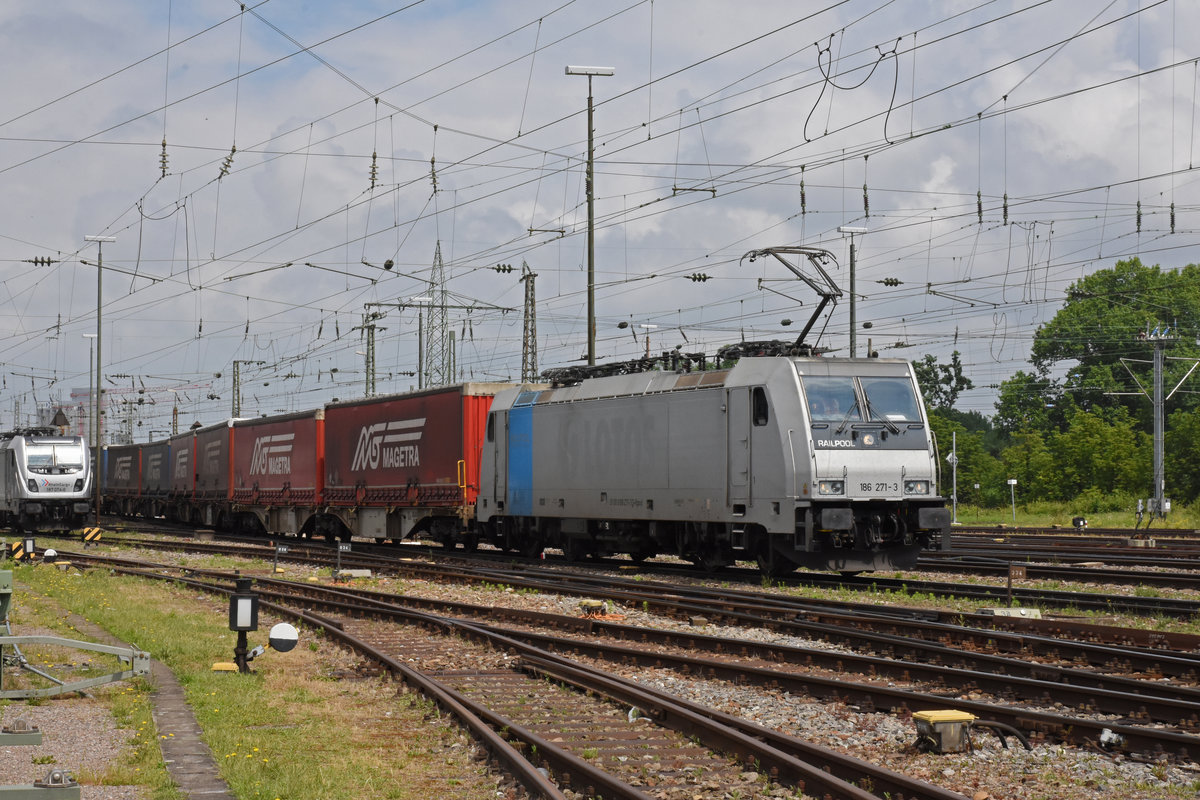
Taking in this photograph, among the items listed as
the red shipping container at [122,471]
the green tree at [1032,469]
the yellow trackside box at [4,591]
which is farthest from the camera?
the green tree at [1032,469]

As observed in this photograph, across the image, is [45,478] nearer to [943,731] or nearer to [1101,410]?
[943,731]

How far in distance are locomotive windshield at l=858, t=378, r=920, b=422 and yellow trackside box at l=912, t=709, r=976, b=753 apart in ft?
37.3

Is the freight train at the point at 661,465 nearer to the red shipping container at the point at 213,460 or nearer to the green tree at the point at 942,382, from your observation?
the red shipping container at the point at 213,460

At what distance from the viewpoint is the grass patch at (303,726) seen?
24.6 feet

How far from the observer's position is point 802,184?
27828mm

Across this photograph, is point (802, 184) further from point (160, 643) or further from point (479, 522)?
point (160, 643)

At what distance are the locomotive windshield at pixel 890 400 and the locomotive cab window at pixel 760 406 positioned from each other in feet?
5.06

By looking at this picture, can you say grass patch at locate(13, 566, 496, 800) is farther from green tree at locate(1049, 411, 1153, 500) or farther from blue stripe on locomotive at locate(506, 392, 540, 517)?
green tree at locate(1049, 411, 1153, 500)

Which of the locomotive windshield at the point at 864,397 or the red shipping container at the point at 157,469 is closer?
the locomotive windshield at the point at 864,397

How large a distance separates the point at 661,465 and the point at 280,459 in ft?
65.5

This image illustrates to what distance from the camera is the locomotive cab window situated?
19.3 meters

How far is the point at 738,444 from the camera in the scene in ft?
65.0

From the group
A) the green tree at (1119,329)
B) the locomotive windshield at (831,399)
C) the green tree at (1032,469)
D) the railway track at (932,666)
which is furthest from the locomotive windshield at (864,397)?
the green tree at (1119,329)

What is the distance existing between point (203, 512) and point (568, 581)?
102 feet
